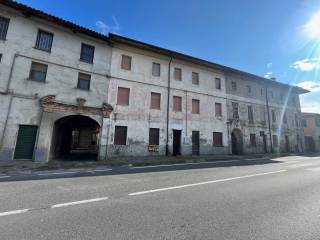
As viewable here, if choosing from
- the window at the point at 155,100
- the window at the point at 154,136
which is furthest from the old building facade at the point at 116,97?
the window at the point at 155,100

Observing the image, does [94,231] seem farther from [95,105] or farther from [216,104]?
[216,104]

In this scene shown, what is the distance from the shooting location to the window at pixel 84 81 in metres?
13.9

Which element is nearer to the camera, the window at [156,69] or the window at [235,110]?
the window at [156,69]

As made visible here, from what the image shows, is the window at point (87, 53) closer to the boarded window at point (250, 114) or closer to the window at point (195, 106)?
the window at point (195, 106)

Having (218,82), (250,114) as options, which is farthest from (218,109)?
(250,114)

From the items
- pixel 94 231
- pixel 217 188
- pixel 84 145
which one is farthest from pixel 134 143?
pixel 84 145

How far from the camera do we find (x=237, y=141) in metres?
21.0

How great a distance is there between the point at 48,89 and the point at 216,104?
16462 mm

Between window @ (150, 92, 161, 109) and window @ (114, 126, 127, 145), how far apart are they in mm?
3570

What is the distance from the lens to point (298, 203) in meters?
4.20

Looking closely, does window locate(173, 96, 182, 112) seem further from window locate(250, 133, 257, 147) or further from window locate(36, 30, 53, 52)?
window locate(36, 30, 53, 52)

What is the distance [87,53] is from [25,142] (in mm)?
8264

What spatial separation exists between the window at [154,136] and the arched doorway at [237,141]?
10.3 m

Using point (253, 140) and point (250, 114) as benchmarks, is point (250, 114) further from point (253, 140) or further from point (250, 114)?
point (253, 140)
